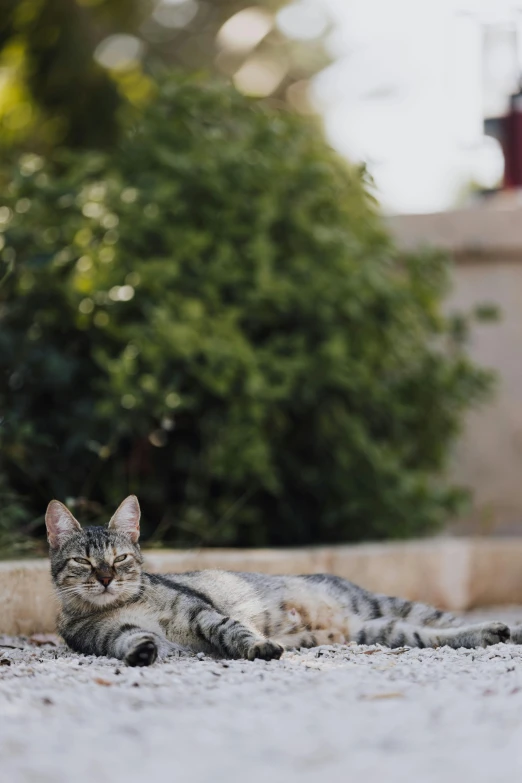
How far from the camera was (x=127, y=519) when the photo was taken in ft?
12.3

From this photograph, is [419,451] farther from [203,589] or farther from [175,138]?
[203,589]

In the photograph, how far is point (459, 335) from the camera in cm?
782

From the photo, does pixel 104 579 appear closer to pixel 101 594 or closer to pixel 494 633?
pixel 101 594

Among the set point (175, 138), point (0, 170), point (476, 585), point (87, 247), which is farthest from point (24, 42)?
point (476, 585)

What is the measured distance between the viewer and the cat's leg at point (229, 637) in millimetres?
3350

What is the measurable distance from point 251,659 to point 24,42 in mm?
5298

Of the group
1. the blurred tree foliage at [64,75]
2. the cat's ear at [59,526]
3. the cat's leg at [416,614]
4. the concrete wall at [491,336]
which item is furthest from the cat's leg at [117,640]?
the concrete wall at [491,336]

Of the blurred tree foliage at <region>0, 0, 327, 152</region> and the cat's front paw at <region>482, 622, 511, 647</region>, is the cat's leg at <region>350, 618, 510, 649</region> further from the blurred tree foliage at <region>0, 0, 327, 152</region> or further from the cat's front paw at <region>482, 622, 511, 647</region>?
the blurred tree foliage at <region>0, 0, 327, 152</region>

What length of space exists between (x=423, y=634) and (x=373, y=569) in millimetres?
2087

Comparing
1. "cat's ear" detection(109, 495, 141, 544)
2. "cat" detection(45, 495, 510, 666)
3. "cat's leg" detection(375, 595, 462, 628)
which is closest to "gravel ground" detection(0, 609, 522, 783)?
"cat" detection(45, 495, 510, 666)

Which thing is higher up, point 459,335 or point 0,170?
point 0,170

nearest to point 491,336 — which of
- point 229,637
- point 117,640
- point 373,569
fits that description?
point 373,569

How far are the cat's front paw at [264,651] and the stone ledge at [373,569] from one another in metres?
1.23

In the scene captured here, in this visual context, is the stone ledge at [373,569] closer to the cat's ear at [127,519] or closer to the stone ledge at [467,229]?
the cat's ear at [127,519]
